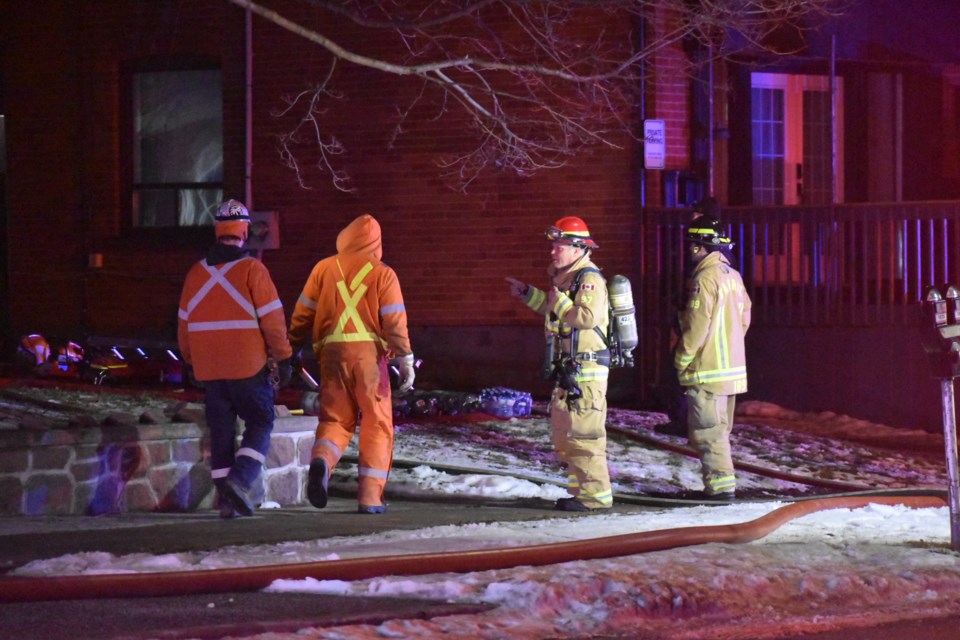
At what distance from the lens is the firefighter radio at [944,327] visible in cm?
614

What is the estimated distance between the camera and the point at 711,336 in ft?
29.1

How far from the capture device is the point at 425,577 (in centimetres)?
555

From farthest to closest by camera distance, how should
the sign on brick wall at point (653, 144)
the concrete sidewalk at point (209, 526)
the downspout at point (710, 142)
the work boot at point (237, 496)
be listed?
the downspout at point (710, 142) → the sign on brick wall at point (653, 144) → the work boot at point (237, 496) → the concrete sidewalk at point (209, 526)

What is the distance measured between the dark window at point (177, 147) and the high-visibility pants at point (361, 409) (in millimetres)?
8331

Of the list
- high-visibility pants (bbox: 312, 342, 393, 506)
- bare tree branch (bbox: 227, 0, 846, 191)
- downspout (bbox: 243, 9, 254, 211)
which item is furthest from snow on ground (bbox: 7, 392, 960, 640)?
downspout (bbox: 243, 9, 254, 211)

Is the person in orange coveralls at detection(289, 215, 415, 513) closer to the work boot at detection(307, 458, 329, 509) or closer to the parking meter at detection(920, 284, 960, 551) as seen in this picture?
the work boot at detection(307, 458, 329, 509)

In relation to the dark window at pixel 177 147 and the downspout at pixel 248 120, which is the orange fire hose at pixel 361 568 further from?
the dark window at pixel 177 147

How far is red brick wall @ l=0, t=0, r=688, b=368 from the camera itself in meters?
14.5

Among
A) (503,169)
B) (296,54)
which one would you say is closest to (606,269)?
(503,169)

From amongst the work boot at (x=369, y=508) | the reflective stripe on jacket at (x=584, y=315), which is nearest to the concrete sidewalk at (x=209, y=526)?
the work boot at (x=369, y=508)

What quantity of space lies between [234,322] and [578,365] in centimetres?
208

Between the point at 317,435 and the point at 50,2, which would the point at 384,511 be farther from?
the point at 50,2

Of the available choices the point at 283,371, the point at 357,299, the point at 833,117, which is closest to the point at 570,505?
the point at 357,299

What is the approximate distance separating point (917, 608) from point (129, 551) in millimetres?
3473
